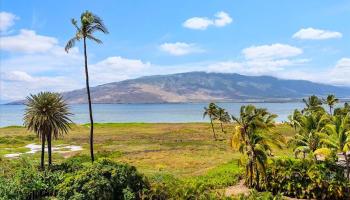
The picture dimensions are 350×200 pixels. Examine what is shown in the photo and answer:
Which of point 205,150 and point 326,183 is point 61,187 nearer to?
point 326,183

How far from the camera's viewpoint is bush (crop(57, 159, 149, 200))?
124ft

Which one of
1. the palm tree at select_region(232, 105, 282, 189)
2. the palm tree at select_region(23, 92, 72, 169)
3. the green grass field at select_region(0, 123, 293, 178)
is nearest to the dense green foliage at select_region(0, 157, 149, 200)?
the palm tree at select_region(23, 92, 72, 169)

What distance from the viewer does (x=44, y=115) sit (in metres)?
51.7

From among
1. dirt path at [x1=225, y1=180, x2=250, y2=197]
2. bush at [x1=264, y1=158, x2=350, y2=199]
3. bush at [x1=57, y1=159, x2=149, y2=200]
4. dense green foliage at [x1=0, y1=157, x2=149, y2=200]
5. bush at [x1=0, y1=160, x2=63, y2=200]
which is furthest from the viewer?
dirt path at [x1=225, y1=180, x2=250, y2=197]

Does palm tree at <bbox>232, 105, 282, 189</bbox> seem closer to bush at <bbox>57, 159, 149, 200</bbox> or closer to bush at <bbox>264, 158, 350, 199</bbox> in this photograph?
bush at <bbox>264, 158, 350, 199</bbox>

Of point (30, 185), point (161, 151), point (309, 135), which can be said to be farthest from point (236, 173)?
point (161, 151)

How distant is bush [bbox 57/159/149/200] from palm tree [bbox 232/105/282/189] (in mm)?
14962

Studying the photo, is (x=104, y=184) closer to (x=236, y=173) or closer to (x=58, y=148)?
(x=236, y=173)

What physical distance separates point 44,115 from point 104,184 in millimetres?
17209

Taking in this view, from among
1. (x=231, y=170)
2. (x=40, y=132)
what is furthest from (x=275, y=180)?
(x=40, y=132)

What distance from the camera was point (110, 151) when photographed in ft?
294

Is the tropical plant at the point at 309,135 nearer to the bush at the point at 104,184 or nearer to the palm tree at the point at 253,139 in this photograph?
the palm tree at the point at 253,139

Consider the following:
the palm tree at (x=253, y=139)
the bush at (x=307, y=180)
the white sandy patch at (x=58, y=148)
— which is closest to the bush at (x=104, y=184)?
the palm tree at (x=253, y=139)

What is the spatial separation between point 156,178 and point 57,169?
40.5 ft
